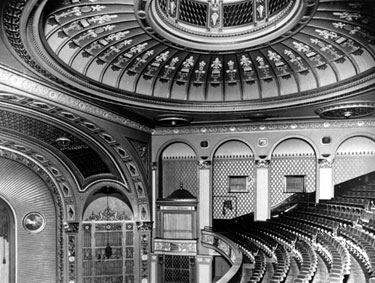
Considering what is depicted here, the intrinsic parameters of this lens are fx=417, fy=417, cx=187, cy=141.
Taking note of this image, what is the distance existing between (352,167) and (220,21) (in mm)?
7650

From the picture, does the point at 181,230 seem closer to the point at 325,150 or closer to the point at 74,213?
the point at 74,213

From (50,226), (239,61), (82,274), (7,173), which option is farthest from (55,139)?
(239,61)

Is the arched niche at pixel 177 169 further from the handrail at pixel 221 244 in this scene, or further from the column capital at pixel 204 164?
the handrail at pixel 221 244

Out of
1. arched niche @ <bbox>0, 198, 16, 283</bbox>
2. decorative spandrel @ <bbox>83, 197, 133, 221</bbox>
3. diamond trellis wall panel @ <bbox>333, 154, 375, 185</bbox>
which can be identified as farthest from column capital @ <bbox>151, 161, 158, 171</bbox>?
diamond trellis wall panel @ <bbox>333, 154, 375, 185</bbox>

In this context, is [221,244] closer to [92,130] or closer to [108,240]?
[108,240]

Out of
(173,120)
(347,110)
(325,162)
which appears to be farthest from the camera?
(325,162)

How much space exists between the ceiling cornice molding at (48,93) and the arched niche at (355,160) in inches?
297

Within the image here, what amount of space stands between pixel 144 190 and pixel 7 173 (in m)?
4.96

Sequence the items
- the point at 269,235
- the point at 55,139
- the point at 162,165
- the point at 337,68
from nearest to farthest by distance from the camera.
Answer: the point at 337,68
the point at 269,235
the point at 55,139
the point at 162,165

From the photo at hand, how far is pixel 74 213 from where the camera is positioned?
15109mm

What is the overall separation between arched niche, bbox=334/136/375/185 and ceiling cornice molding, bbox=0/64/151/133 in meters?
7.55

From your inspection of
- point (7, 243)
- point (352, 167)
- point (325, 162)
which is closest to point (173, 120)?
point (325, 162)

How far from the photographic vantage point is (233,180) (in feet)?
52.4

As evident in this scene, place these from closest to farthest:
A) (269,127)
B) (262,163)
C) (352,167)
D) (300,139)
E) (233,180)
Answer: (352,167) < (300,139) < (269,127) < (262,163) < (233,180)
